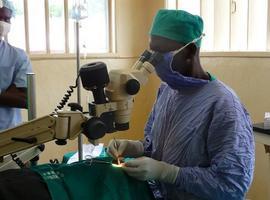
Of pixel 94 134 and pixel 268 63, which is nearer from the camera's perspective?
pixel 94 134

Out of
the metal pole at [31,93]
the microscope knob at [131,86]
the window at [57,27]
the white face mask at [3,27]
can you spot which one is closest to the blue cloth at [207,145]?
the microscope knob at [131,86]

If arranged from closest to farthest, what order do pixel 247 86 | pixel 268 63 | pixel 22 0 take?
1. pixel 268 63
2. pixel 247 86
3. pixel 22 0

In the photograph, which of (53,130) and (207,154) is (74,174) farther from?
(207,154)

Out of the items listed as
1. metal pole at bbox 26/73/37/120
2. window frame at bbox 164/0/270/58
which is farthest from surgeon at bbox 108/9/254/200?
window frame at bbox 164/0/270/58

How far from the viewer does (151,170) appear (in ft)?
3.52

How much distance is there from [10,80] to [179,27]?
3.23 feet

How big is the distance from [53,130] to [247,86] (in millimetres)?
1963

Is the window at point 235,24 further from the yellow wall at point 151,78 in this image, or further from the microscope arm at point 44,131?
the microscope arm at point 44,131

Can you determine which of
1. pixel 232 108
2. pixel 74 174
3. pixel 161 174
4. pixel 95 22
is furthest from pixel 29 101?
pixel 95 22

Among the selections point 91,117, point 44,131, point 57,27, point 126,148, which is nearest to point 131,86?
point 91,117

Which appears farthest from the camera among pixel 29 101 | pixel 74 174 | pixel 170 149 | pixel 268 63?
pixel 268 63

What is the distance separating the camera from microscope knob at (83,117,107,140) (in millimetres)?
926

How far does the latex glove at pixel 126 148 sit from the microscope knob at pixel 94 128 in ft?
1.23

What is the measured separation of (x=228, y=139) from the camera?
1062mm
